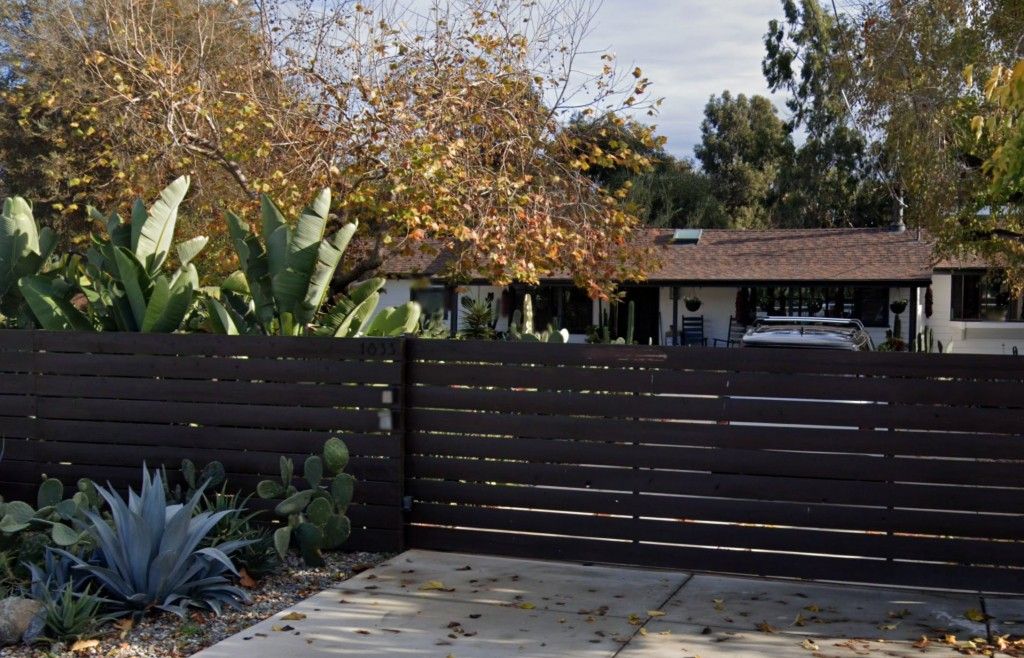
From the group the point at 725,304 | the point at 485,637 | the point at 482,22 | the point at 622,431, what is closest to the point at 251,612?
the point at 485,637

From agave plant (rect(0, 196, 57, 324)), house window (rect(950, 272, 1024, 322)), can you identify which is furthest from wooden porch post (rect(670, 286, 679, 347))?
agave plant (rect(0, 196, 57, 324))

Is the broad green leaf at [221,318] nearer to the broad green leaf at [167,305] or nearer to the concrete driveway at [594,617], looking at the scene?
the broad green leaf at [167,305]

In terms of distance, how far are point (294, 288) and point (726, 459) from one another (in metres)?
3.63

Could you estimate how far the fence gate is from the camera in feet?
21.8

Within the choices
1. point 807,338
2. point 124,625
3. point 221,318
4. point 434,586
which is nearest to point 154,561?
point 124,625

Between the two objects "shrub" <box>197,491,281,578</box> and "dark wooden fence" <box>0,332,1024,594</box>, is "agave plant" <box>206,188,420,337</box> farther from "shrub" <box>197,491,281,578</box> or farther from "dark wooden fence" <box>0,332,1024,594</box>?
"shrub" <box>197,491,281,578</box>

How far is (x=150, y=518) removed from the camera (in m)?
6.44

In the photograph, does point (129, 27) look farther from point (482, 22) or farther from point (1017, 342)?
point (1017, 342)

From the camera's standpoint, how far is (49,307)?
29.7ft

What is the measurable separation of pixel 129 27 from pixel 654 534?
1133cm

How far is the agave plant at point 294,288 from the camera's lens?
8.55m

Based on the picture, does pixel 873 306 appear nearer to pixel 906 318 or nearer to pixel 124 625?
pixel 906 318

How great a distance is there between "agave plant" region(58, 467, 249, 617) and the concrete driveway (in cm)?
48

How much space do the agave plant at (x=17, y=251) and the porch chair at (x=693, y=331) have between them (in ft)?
75.0
